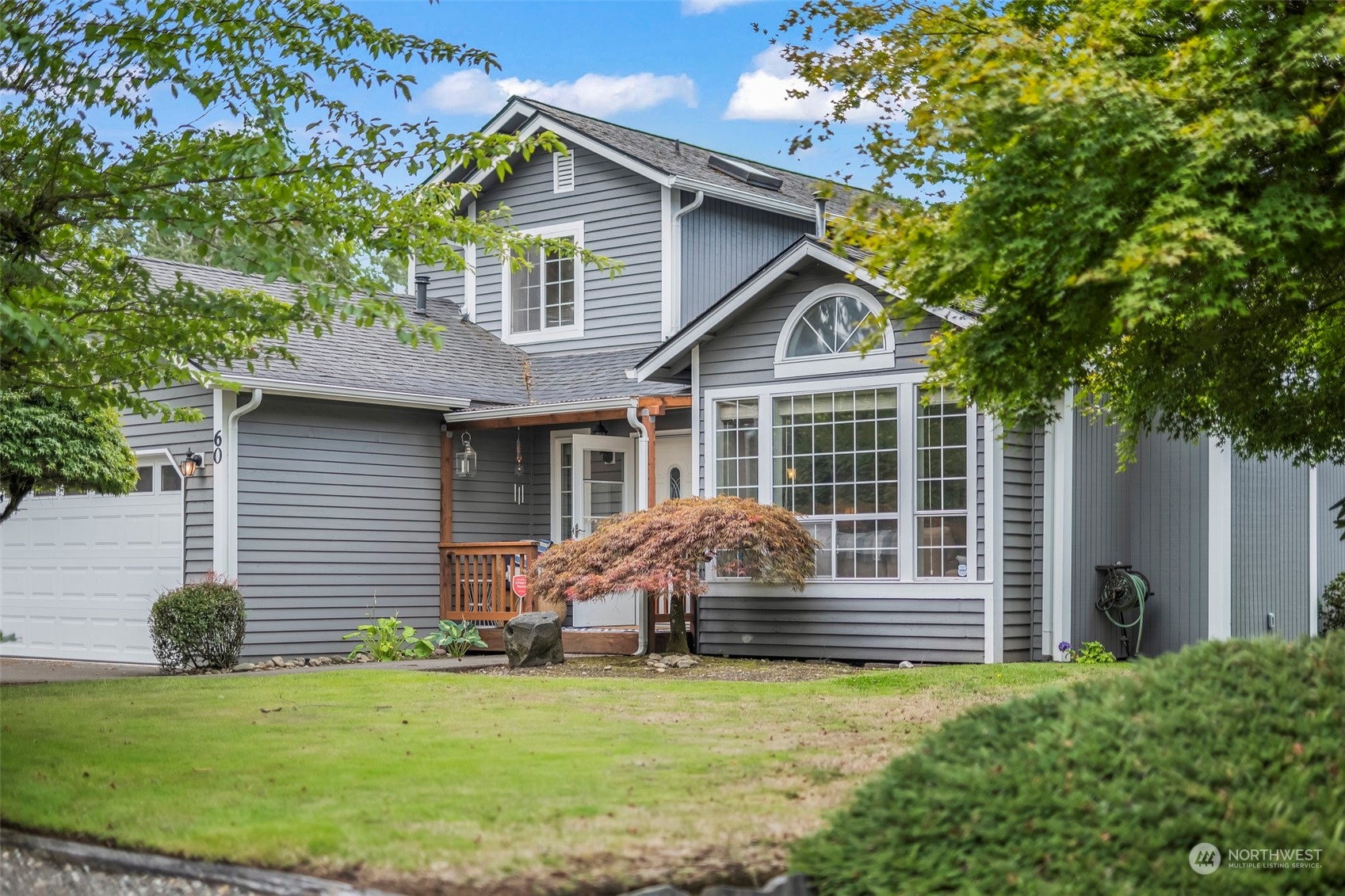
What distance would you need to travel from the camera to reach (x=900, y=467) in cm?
1333

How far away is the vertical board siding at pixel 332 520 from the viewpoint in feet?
47.9

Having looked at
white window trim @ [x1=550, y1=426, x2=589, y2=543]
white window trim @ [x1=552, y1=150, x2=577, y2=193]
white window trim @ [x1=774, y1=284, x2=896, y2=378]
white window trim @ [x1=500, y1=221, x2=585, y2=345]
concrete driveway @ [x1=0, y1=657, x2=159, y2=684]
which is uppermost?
white window trim @ [x1=552, y1=150, x2=577, y2=193]

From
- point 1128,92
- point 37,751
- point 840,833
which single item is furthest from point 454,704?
point 1128,92

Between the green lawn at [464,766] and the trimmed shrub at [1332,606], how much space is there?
7.26m

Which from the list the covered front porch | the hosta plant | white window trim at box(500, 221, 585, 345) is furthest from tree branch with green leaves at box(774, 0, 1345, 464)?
white window trim at box(500, 221, 585, 345)

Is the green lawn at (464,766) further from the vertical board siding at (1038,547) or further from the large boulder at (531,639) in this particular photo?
the vertical board siding at (1038,547)

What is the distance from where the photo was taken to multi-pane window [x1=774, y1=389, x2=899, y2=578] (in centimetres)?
1348

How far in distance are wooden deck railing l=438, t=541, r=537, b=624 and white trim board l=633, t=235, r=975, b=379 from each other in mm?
2525

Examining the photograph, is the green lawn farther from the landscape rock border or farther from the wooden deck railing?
the wooden deck railing

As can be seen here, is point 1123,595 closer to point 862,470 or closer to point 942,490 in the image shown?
point 942,490

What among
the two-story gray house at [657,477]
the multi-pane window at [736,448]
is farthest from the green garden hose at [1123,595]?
the multi-pane window at [736,448]

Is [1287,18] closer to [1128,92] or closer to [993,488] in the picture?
[1128,92]

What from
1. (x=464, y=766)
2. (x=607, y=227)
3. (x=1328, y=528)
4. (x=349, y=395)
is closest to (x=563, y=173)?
(x=607, y=227)

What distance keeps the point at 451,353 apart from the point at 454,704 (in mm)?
8128
